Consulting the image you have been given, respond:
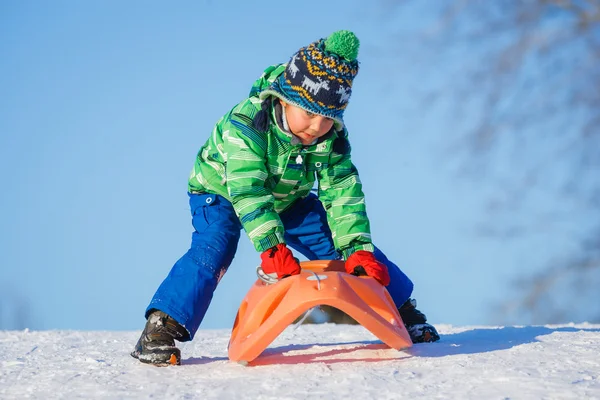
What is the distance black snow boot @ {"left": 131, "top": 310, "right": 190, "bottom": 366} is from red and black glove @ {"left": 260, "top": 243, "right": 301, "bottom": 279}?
1.46ft

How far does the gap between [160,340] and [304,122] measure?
1.06 meters

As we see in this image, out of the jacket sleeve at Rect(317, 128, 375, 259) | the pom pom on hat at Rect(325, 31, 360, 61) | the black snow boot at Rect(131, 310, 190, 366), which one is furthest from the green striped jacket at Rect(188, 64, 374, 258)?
the black snow boot at Rect(131, 310, 190, 366)

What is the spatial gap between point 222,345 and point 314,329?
30.7 inches

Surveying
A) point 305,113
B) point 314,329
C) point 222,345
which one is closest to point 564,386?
point 305,113

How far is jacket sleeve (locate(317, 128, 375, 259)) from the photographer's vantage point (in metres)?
3.45

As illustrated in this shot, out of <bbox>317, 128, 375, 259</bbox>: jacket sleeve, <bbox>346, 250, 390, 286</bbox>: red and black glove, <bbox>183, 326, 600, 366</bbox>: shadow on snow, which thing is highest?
<bbox>317, 128, 375, 259</bbox>: jacket sleeve

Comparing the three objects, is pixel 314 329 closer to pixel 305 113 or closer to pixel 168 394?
pixel 305 113

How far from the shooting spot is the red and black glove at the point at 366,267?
317cm

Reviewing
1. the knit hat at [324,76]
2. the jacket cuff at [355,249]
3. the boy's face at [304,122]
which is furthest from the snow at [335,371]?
the knit hat at [324,76]

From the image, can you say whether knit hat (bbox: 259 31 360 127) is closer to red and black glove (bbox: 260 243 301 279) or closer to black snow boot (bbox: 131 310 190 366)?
red and black glove (bbox: 260 243 301 279)

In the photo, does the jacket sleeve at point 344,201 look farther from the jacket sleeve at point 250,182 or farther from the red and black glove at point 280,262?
the red and black glove at point 280,262

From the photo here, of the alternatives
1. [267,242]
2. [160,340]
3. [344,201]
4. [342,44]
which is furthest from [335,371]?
[342,44]

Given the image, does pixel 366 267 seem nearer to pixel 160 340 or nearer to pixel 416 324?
pixel 416 324

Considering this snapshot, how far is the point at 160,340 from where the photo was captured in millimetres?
3127
